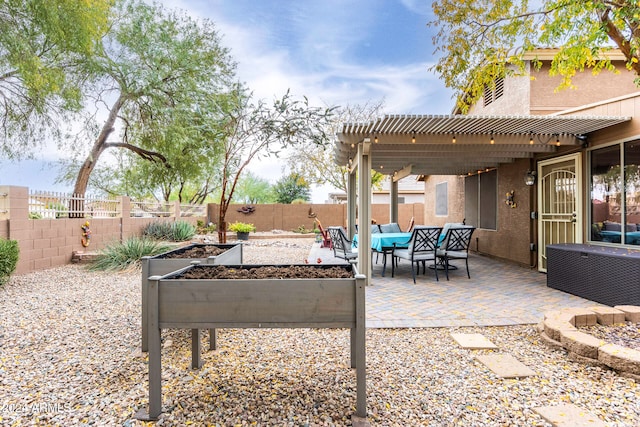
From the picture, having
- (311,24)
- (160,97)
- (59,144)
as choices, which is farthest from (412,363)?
(59,144)

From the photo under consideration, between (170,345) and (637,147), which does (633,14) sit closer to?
(637,147)

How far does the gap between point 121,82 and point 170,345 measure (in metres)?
9.44

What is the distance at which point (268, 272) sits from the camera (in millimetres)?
2379

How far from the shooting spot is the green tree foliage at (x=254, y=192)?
30.9m

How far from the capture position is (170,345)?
301 cm

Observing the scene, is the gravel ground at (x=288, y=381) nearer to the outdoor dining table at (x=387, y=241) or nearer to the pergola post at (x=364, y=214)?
the pergola post at (x=364, y=214)

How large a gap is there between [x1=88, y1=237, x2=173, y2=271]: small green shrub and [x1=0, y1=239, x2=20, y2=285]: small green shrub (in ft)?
4.92

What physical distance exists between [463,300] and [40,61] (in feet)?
28.5

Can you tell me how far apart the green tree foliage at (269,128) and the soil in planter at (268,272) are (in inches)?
190

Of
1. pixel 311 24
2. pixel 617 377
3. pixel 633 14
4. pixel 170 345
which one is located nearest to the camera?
pixel 617 377

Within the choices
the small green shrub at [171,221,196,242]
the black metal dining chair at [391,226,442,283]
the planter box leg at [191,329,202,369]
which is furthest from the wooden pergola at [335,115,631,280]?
the small green shrub at [171,221,196,242]

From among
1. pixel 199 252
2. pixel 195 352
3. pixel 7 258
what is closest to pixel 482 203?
pixel 199 252

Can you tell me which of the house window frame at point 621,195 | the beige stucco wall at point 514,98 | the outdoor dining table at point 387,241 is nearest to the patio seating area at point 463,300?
the outdoor dining table at point 387,241

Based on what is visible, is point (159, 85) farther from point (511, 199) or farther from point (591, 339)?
point (591, 339)
